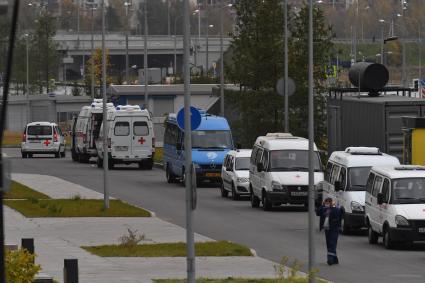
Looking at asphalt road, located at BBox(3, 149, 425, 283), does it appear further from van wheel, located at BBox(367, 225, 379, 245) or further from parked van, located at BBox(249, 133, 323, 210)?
parked van, located at BBox(249, 133, 323, 210)

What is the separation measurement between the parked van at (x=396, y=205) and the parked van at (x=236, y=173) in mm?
13539

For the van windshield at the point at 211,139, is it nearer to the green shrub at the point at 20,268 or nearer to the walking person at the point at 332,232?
the walking person at the point at 332,232

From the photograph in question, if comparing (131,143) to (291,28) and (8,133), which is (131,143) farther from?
(8,133)

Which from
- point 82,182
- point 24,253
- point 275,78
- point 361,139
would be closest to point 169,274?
point 24,253

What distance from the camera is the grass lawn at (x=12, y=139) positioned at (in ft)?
326

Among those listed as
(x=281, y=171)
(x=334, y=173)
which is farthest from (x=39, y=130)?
(x=334, y=173)

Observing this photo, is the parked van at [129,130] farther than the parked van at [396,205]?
Yes

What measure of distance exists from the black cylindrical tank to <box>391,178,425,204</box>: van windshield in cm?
2002

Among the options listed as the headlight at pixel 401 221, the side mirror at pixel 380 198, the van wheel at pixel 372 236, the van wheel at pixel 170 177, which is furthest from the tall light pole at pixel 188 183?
the van wheel at pixel 170 177

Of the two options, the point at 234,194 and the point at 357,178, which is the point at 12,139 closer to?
the point at 234,194

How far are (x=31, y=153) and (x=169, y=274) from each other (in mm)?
51215

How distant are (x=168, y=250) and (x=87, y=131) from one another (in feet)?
127

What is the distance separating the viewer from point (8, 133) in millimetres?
117375

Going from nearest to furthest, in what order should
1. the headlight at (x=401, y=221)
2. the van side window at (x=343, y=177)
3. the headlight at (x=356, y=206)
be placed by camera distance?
the headlight at (x=401, y=221) < the headlight at (x=356, y=206) < the van side window at (x=343, y=177)
